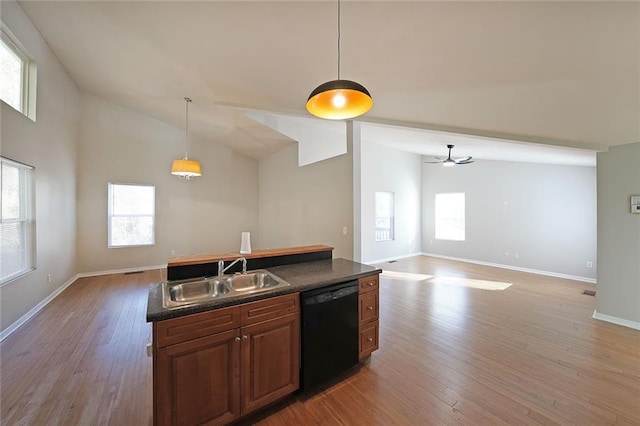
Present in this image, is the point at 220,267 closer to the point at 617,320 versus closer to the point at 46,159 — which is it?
the point at 46,159

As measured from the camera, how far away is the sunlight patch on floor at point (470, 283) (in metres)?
4.84

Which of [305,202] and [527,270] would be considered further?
[527,270]

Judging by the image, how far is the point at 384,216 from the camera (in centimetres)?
731

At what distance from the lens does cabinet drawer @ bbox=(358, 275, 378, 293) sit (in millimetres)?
2358

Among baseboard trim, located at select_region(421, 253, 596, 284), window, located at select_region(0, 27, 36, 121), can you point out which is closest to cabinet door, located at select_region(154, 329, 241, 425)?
window, located at select_region(0, 27, 36, 121)

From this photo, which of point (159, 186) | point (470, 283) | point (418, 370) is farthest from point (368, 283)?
point (159, 186)

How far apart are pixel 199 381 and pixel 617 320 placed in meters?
4.89

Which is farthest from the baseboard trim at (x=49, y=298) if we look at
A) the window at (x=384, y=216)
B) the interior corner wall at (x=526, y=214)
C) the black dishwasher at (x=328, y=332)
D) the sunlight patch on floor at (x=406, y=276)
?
the interior corner wall at (x=526, y=214)

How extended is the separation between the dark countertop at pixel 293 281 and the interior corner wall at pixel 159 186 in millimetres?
5187

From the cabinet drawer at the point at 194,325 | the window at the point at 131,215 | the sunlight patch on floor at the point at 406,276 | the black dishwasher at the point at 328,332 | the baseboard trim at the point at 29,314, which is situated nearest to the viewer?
the cabinet drawer at the point at 194,325

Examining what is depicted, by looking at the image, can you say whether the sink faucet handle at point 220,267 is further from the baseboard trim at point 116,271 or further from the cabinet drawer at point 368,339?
the baseboard trim at point 116,271

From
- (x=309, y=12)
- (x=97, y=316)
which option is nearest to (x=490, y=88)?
(x=309, y=12)

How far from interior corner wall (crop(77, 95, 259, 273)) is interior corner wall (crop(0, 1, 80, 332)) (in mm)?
324

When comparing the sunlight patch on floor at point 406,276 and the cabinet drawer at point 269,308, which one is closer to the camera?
the cabinet drawer at point 269,308
